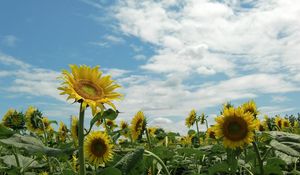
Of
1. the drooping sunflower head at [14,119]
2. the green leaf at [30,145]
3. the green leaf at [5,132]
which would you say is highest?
the drooping sunflower head at [14,119]

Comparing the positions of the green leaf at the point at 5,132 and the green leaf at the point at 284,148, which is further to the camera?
the green leaf at the point at 284,148

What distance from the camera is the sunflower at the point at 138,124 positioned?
5593 mm

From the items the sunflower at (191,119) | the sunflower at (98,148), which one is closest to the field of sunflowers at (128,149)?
the sunflower at (98,148)

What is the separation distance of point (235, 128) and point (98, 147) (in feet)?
5.00

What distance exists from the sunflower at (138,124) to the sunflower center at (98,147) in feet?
3.35

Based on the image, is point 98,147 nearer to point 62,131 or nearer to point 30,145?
point 30,145

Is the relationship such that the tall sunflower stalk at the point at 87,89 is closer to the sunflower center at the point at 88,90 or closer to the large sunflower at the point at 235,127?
the sunflower center at the point at 88,90

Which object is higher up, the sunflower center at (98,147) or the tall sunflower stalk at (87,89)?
the tall sunflower stalk at (87,89)

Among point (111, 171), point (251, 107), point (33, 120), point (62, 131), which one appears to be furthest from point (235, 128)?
point (62, 131)

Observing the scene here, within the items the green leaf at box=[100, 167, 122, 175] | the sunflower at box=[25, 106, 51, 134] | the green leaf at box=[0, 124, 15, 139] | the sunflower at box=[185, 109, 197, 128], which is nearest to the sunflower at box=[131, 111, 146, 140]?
the sunflower at box=[25, 106, 51, 134]

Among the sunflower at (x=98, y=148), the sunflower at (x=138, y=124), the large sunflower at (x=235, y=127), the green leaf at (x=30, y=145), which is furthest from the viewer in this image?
the sunflower at (x=138, y=124)

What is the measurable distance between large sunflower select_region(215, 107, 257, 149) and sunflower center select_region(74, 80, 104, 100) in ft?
3.62

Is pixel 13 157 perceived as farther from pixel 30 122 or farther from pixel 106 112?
pixel 30 122

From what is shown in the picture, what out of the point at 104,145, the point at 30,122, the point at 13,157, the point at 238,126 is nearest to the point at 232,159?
the point at 238,126
